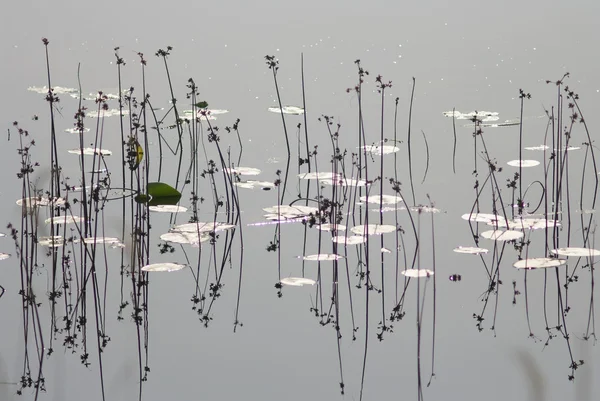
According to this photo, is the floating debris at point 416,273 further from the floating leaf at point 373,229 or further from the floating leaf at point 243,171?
the floating leaf at point 243,171

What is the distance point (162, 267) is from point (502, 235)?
102 centimetres

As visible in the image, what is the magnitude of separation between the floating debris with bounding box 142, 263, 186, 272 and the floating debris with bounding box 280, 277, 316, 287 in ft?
1.01

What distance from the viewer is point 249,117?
14.2 feet


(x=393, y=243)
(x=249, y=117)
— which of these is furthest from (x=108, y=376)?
(x=249, y=117)

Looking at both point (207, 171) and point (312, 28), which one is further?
point (312, 28)

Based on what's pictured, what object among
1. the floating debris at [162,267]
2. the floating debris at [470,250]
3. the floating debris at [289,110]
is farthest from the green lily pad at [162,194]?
the floating debris at [470,250]

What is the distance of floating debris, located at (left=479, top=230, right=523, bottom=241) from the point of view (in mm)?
2994

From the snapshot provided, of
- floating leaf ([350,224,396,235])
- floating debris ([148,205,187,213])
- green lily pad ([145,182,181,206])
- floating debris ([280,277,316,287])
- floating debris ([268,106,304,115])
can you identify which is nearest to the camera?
floating debris ([280,277,316,287])

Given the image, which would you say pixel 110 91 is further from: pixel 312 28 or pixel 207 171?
pixel 312 28

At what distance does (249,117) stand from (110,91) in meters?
0.70

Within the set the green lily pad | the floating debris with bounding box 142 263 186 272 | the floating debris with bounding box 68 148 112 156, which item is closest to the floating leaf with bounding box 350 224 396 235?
the floating debris with bounding box 142 263 186 272

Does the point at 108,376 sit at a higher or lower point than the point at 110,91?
lower

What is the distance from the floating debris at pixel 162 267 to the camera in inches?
109

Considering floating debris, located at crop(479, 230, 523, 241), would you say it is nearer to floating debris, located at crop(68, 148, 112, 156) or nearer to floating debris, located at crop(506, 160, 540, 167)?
floating debris, located at crop(506, 160, 540, 167)
